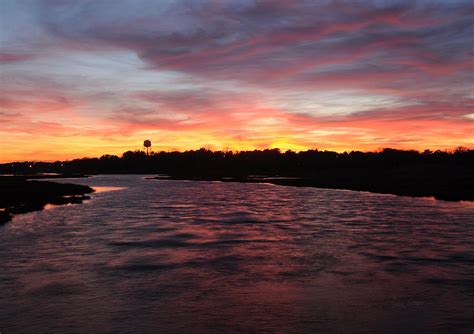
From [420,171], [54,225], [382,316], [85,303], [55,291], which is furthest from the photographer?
[420,171]

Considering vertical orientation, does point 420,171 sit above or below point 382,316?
above

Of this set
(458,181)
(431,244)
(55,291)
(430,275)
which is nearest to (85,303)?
(55,291)

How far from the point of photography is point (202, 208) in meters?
48.1

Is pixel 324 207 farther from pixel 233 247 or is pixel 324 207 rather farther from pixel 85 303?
pixel 85 303

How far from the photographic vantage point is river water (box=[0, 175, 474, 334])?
13000 mm

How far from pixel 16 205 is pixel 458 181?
216 feet

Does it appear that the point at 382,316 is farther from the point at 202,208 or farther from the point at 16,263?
the point at 202,208

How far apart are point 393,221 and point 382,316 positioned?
22.3 m

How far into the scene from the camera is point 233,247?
Result: 81.2 ft

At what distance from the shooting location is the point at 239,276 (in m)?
18.2

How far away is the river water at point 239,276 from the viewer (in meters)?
13.0


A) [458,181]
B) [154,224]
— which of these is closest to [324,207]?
[154,224]

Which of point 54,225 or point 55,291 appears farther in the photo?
point 54,225

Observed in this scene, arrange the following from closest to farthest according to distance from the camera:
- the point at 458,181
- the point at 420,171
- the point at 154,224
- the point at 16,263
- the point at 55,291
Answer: the point at 55,291 < the point at 16,263 < the point at 154,224 < the point at 458,181 < the point at 420,171
